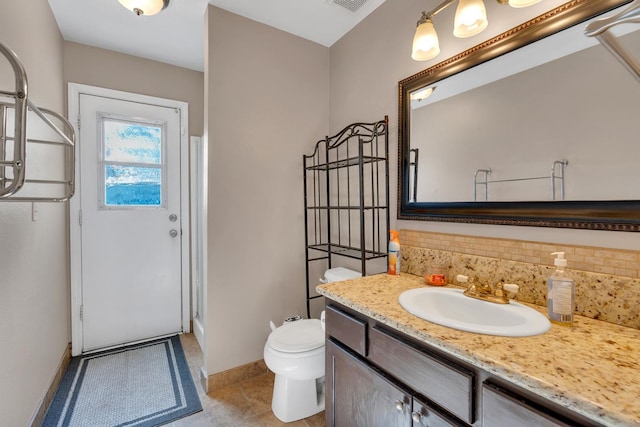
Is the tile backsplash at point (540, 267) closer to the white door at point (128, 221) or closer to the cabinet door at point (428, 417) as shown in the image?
the cabinet door at point (428, 417)

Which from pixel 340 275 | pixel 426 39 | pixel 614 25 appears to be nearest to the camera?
pixel 614 25

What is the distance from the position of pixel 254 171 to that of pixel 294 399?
142 centimetres

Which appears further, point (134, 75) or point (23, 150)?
point (134, 75)

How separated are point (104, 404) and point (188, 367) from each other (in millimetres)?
507

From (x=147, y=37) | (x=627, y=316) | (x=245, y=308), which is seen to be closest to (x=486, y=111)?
(x=627, y=316)

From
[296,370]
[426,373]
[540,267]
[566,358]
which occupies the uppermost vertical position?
[540,267]

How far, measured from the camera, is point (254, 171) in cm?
197

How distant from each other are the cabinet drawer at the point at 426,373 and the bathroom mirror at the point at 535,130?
68 centimetres

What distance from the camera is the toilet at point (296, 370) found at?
1520mm

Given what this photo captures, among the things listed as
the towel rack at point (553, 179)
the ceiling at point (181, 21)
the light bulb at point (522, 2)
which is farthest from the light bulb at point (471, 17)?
the ceiling at point (181, 21)

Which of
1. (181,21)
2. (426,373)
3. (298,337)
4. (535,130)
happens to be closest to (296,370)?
(298,337)

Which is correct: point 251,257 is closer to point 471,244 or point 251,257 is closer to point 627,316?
point 471,244

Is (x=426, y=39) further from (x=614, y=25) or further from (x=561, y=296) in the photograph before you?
(x=561, y=296)

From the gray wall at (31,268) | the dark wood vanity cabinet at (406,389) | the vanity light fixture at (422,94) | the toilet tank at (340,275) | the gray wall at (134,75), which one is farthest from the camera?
the gray wall at (134,75)
